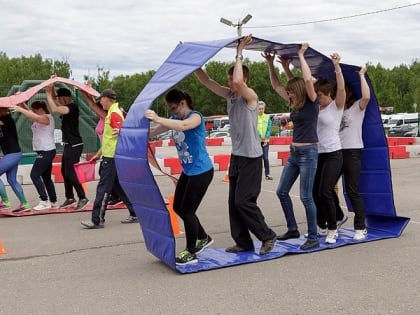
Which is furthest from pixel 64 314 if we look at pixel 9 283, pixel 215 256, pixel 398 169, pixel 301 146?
pixel 398 169

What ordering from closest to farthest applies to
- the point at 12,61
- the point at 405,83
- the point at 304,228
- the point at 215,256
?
1. the point at 215,256
2. the point at 304,228
3. the point at 12,61
4. the point at 405,83

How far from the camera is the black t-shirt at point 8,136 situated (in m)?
9.03

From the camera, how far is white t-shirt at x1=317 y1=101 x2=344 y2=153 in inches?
257

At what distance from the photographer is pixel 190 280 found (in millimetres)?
5301

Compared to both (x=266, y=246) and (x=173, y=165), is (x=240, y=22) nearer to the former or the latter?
(x=173, y=165)

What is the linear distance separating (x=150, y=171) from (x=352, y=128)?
2765 millimetres

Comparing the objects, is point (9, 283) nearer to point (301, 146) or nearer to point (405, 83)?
point (301, 146)

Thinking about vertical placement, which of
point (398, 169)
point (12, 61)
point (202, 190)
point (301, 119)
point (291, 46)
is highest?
point (12, 61)

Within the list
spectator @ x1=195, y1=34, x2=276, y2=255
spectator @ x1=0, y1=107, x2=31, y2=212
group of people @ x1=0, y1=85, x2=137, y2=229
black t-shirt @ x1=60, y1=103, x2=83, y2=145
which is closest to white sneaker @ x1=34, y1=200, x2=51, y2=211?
group of people @ x1=0, y1=85, x2=137, y2=229

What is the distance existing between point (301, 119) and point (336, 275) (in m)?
1.71

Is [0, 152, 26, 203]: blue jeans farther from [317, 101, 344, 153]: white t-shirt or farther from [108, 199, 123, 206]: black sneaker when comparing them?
[317, 101, 344, 153]: white t-shirt

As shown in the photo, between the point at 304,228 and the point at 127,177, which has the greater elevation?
the point at 127,177

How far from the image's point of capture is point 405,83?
74.4 metres

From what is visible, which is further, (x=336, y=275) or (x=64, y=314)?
(x=336, y=275)
